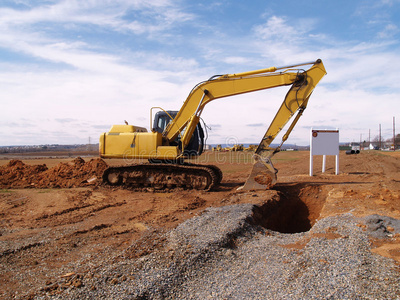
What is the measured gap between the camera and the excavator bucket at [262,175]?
35.3ft

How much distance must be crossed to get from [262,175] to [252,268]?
640 centimetres

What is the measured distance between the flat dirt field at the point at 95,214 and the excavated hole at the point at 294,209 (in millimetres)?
33

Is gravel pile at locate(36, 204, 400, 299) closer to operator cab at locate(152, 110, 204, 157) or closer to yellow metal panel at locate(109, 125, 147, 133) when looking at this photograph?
operator cab at locate(152, 110, 204, 157)

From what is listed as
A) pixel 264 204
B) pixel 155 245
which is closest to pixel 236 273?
→ pixel 155 245

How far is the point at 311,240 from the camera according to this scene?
5.55 metres

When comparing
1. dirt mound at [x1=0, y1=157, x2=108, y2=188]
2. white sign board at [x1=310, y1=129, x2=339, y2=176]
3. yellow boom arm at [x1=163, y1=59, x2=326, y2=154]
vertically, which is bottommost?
dirt mound at [x1=0, y1=157, x2=108, y2=188]

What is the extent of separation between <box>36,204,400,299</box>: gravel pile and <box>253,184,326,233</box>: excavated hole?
2566 mm

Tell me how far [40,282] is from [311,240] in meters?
4.45

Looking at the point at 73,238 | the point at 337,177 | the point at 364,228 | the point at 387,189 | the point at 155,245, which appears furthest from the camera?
the point at 337,177

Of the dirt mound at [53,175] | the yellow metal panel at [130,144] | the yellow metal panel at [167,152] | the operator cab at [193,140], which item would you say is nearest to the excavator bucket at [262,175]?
the operator cab at [193,140]

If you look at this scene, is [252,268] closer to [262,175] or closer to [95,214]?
[95,214]

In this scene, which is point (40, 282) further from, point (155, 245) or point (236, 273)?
point (236, 273)

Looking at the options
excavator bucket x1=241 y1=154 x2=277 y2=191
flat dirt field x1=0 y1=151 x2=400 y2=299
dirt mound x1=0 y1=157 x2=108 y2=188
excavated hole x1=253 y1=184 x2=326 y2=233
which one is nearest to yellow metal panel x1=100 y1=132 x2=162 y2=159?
flat dirt field x1=0 y1=151 x2=400 y2=299

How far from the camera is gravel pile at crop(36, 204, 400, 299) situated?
12.6ft
